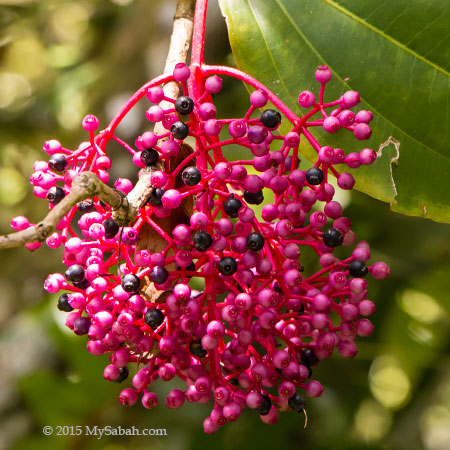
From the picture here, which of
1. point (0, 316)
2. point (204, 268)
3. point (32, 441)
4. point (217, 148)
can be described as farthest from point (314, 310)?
point (0, 316)

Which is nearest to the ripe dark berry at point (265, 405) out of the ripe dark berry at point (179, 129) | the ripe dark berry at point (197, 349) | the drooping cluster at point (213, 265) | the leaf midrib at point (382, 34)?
the drooping cluster at point (213, 265)

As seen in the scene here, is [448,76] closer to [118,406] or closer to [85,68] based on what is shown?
[118,406]

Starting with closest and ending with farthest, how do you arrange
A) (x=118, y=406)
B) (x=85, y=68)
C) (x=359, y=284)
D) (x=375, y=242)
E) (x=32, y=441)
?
(x=359, y=284)
(x=32, y=441)
(x=118, y=406)
(x=375, y=242)
(x=85, y=68)

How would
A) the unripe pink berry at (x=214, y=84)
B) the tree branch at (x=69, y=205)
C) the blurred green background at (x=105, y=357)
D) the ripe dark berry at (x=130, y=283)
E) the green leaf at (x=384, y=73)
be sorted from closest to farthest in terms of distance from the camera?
the tree branch at (x=69, y=205) → the ripe dark berry at (x=130, y=283) → the unripe pink berry at (x=214, y=84) → the green leaf at (x=384, y=73) → the blurred green background at (x=105, y=357)

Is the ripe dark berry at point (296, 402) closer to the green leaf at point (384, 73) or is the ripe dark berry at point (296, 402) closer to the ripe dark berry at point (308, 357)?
the ripe dark berry at point (308, 357)

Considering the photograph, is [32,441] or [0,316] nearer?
[32,441]

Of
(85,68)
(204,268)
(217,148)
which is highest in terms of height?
(217,148)

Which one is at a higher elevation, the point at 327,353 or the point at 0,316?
the point at 327,353

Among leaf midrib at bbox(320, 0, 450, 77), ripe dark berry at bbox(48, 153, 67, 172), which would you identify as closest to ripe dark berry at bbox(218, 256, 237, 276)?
ripe dark berry at bbox(48, 153, 67, 172)
